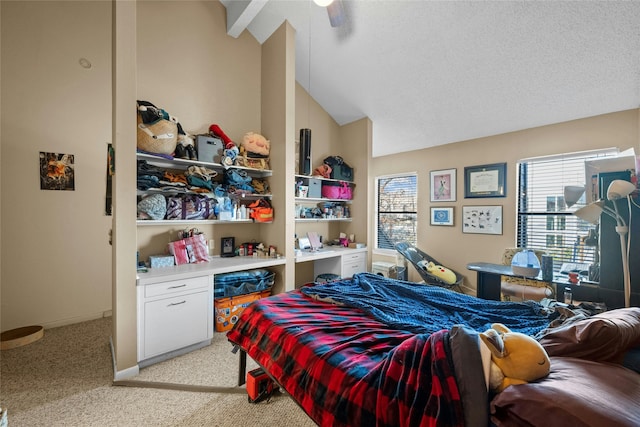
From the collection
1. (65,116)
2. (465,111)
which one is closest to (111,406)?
(65,116)

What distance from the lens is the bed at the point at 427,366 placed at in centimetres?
73

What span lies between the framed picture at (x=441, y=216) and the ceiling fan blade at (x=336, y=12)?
2.96m

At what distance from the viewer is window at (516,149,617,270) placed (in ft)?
9.89

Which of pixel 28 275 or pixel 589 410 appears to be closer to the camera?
pixel 589 410

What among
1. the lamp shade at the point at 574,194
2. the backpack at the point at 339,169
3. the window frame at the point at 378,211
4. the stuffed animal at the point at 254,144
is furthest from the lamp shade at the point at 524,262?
the stuffed animal at the point at 254,144

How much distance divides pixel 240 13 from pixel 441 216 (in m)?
3.85

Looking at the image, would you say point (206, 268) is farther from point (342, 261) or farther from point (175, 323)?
point (342, 261)

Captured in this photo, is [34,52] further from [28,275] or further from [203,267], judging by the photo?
[203,267]

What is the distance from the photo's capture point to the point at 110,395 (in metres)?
1.81

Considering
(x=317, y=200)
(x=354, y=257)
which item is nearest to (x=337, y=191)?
(x=317, y=200)

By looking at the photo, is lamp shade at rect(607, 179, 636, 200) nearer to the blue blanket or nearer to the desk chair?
the blue blanket

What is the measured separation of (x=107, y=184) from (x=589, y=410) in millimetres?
4035

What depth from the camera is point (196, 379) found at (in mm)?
2006

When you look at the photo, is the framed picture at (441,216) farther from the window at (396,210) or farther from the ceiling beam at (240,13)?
the ceiling beam at (240,13)
